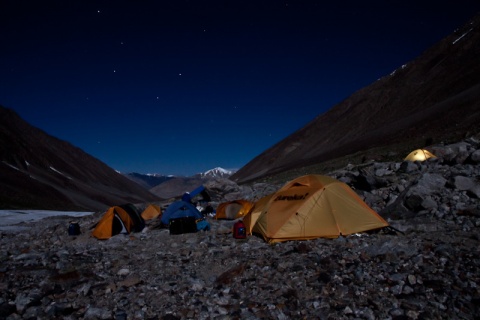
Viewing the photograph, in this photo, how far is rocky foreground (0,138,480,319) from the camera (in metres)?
5.31

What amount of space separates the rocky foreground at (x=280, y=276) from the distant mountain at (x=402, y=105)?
53420mm

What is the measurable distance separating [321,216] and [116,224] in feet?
29.7

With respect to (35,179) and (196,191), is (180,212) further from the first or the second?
(35,179)

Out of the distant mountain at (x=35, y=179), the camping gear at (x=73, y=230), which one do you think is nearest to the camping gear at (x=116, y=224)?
the camping gear at (x=73, y=230)

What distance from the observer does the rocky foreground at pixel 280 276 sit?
17.4 ft

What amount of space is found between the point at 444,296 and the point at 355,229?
14.1 feet

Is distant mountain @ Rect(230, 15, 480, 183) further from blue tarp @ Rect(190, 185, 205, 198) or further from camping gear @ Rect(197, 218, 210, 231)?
camping gear @ Rect(197, 218, 210, 231)

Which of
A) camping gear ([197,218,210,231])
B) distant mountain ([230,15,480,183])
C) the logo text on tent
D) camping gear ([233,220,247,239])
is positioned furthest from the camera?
distant mountain ([230,15,480,183])

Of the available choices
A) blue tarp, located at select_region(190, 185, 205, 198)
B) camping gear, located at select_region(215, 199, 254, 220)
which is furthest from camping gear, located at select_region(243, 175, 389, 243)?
blue tarp, located at select_region(190, 185, 205, 198)

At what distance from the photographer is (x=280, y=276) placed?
6.62m

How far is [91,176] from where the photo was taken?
161 m

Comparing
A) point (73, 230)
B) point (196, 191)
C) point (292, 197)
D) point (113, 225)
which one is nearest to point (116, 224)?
point (113, 225)

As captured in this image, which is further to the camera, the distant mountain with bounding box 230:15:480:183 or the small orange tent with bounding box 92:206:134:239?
the distant mountain with bounding box 230:15:480:183

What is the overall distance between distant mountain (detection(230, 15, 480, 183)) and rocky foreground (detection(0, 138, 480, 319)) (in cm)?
5342
